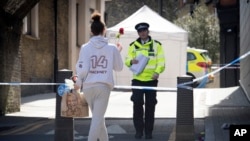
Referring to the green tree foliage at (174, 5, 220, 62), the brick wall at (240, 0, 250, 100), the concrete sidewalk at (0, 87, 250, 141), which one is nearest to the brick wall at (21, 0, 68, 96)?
the concrete sidewalk at (0, 87, 250, 141)

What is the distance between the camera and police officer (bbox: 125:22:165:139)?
31.1 feet

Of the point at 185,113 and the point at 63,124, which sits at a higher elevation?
the point at 185,113

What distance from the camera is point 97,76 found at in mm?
7496

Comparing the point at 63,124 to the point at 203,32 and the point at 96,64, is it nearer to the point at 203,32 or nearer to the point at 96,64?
the point at 96,64

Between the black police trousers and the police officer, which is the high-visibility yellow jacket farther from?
the black police trousers

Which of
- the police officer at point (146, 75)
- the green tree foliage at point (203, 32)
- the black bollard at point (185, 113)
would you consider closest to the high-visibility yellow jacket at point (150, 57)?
the police officer at point (146, 75)

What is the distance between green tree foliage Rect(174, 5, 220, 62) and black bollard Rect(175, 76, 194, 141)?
33.0 m

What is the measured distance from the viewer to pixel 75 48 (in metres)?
25.5

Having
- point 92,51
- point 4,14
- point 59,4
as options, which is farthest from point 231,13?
point 92,51

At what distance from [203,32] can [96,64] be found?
113ft

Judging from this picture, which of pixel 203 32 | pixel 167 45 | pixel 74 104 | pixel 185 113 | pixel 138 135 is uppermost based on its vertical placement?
pixel 203 32

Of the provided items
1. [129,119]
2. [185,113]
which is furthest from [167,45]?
[185,113]

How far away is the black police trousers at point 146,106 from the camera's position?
9.52m

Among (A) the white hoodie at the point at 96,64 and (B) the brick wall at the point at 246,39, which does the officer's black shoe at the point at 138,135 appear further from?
(B) the brick wall at the point at 246,39
